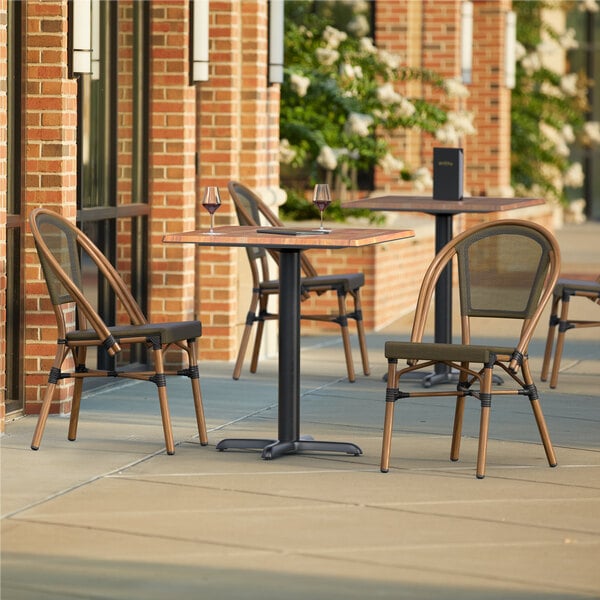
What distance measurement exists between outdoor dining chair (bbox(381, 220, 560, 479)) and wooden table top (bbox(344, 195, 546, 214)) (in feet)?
5.09

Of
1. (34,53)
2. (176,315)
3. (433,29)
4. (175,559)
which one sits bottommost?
(175,559)

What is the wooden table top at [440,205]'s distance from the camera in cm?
878

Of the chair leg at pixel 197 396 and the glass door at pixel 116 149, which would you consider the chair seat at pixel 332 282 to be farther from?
the chair leg at pixel 197 396

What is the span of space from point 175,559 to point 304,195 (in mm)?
8982

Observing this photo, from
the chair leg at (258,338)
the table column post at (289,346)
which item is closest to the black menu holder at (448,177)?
the chair leg at (258,338)

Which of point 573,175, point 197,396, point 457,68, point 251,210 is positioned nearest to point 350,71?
point 457,68

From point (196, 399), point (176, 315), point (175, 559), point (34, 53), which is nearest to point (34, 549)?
point (175, 559)

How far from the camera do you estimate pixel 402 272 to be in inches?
508

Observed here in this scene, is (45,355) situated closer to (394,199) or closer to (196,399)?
(196,399)

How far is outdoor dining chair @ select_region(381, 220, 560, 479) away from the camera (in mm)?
6379

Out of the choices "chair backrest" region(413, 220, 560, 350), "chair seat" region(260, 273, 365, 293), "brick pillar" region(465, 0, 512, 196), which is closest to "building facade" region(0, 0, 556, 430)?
"chair seat" region(260, 273, 365, 293)

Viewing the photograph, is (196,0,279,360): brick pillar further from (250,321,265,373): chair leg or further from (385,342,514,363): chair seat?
(385,342,514,363): chair seat

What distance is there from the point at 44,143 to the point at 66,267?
3.09 ft

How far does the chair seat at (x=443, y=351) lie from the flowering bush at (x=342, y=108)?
6.05 m
